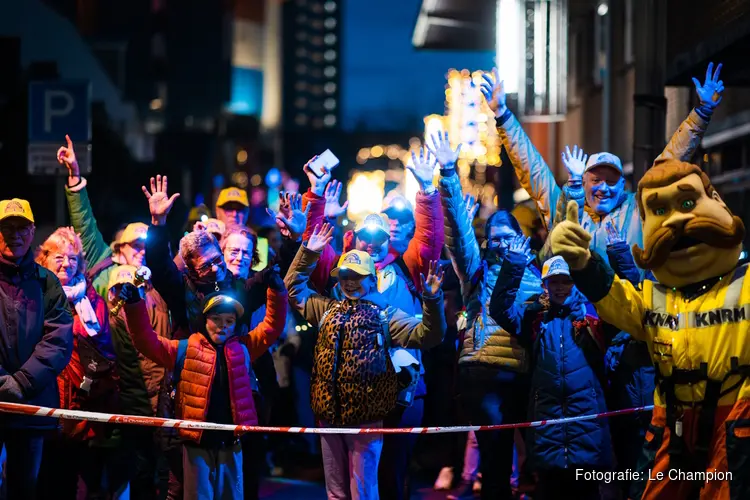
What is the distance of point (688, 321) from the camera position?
661 centimetres

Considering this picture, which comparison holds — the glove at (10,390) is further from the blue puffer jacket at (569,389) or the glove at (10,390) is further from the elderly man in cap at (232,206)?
the elderly man in cap at (232,206)

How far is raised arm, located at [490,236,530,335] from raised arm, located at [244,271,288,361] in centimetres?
157

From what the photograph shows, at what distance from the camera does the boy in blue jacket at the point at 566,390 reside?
8.05m

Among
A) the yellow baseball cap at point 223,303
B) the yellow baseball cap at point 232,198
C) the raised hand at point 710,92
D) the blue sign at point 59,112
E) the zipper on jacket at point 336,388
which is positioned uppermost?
the blue sign at point 59,112

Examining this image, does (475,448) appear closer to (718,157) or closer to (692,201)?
(692,201)

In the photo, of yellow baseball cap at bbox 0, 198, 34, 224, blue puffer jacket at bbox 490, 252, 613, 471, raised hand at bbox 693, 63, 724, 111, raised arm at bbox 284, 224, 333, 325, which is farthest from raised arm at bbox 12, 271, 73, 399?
raised hand at bbox 693, 63, 724, 111

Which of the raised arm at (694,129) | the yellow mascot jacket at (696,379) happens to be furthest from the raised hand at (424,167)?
the yellow mascot jacket at (696,379)

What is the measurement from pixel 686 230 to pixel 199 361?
3.30 metres

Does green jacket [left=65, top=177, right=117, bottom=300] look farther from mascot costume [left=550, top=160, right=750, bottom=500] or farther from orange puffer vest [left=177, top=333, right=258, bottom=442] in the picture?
mascot costume [left=550, top=160, right=750, bottom=500]

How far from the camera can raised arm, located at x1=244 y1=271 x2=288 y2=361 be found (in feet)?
26.7

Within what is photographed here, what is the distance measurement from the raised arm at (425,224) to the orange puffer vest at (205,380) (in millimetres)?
2149

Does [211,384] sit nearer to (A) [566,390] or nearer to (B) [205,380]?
(B) [205,380]

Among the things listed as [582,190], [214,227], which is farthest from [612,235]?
[214,227]

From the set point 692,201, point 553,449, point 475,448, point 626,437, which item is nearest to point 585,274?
point 692,201
